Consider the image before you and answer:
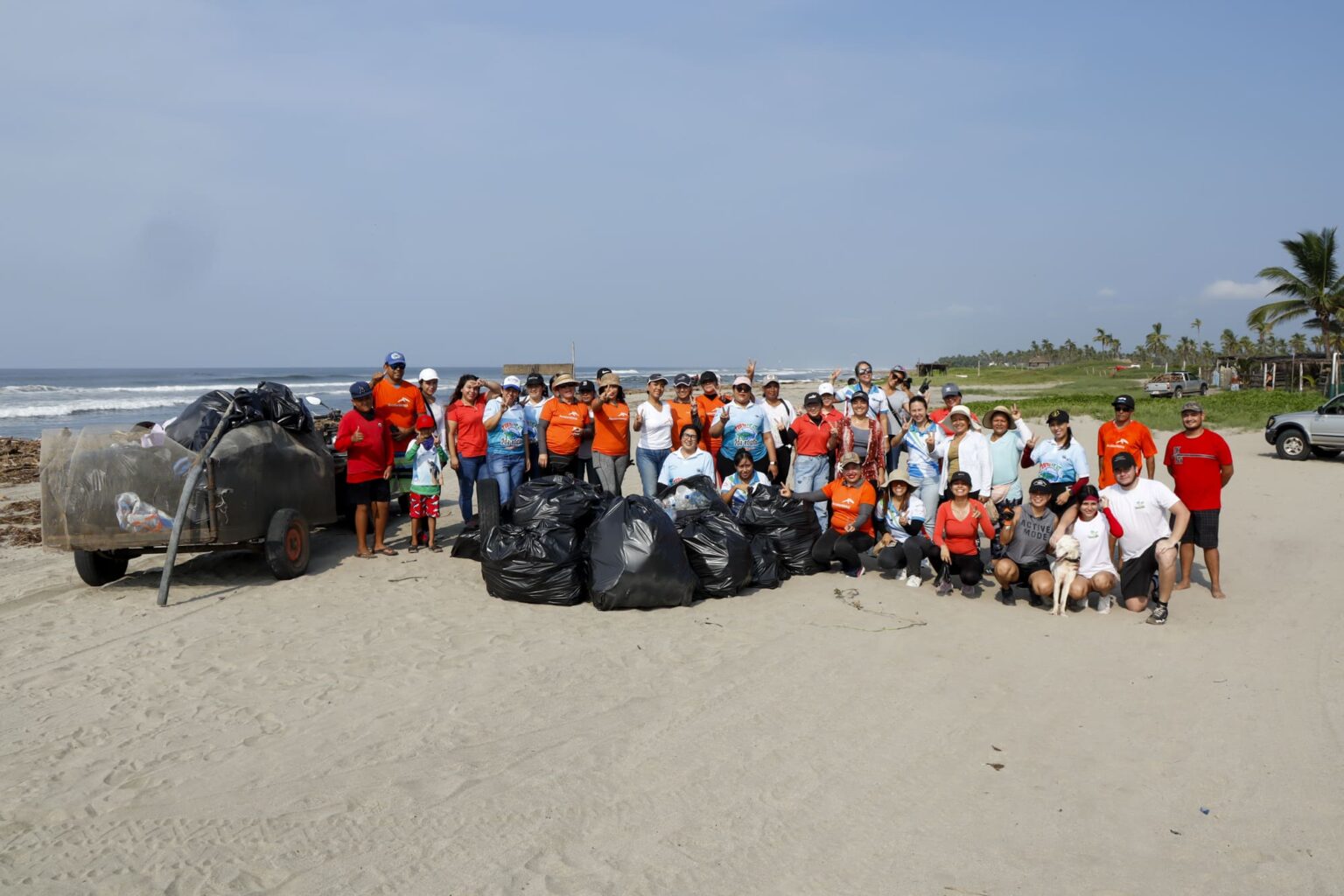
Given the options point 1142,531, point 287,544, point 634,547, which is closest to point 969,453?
point 1142,531

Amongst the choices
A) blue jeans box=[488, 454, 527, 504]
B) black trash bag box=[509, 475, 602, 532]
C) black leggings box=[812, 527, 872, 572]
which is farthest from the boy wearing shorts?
black leggings box=[812, 527, 872, 572]

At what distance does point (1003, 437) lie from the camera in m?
7.12

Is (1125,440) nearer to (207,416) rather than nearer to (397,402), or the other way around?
(397,402)

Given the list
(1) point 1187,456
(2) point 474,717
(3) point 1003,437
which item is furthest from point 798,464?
(2) point 474,717

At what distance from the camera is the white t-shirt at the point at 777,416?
8.17 meters

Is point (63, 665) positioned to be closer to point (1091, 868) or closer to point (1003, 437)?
point (1091, 868)

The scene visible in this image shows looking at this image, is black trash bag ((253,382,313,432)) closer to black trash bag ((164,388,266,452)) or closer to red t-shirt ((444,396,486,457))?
black trash bag ((164,388,266,452))

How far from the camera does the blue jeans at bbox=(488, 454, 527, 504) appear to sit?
793cm

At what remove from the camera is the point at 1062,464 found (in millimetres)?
6820

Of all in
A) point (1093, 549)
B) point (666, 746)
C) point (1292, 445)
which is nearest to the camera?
point (666, 746)

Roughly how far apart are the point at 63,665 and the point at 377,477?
2901mm

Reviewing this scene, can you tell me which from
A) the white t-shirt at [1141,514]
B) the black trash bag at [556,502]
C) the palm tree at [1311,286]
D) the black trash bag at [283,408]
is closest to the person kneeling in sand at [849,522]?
the black trash bag at [556,502]

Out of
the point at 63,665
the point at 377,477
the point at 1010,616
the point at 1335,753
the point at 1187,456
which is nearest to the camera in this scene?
the point at 1335,753

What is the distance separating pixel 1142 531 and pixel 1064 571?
68 cm
